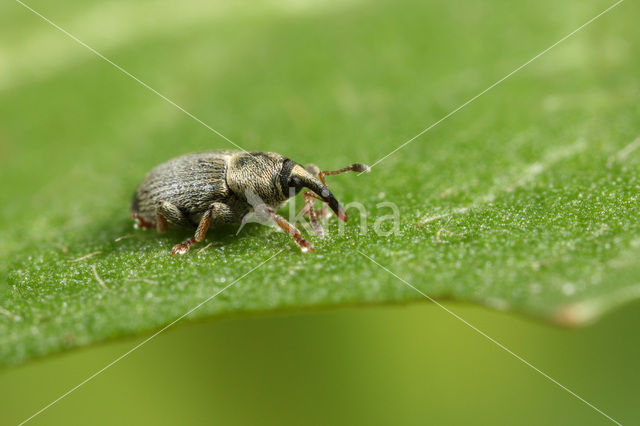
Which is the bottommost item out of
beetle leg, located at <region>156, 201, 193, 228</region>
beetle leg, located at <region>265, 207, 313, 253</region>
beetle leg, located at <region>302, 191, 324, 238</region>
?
beetle leg, located at <region>156, 201, 193, 228</region>

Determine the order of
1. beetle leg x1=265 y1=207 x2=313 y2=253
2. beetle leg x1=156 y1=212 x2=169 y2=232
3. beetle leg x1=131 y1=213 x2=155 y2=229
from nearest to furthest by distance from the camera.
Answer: beetle leg x1=265 y1=207 x2=313 y2=253 → beetle leg x1=156 y1=212 x2=169 y2=232 → beetle leg x1=131 y1=213 x2=155 y2=229

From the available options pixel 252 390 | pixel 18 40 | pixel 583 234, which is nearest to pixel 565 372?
pixel 583 234

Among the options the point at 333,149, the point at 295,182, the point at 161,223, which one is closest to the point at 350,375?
the point at 295,182

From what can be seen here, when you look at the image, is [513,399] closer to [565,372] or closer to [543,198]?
[565,372]

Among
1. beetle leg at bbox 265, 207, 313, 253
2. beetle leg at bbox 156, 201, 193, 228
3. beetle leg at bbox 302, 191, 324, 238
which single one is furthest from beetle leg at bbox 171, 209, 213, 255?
beetle leg at bbox 302, 191, 324, 238

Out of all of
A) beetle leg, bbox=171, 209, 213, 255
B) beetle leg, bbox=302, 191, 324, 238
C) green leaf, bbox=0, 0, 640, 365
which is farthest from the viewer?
beetle leg, bbox=171, 209, 213, 255

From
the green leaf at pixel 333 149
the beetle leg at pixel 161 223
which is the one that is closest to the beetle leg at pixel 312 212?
the green leaf at pixel 333 149

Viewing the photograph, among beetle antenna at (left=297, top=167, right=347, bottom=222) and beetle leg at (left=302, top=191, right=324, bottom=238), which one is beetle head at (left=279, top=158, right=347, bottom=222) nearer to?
beetle antenna at (left=297, top=167, right=347, bottom=222)
